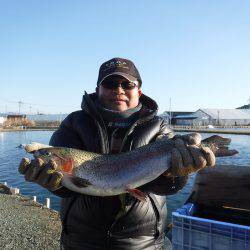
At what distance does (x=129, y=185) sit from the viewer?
3854 millimetres

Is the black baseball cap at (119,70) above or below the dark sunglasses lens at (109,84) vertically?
above

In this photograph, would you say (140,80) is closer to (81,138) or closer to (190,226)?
(81,138)

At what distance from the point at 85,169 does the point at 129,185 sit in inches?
21.3

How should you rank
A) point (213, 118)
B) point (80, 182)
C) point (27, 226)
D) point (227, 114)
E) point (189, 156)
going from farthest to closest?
1. point (227, 114)
2. point (213, 118)
3. point (27, 226)
4. point (80, 182)
5. point (189, 156)

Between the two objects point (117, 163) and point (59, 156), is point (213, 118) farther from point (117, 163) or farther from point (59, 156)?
point (59, 156)

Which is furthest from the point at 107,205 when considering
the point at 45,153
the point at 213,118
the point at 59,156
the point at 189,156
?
the point at 213,118

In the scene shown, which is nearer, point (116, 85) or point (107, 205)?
point (107, 205)

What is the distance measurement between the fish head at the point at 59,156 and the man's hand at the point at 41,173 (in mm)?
211

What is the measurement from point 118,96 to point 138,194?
116 cm

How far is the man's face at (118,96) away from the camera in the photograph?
398 cm

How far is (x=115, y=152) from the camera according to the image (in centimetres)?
402

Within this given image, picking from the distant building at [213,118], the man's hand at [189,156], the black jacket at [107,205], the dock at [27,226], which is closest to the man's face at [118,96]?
the black jacket at [107,205]

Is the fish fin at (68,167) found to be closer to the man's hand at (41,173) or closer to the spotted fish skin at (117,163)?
the spotted fish skin at (117,163)

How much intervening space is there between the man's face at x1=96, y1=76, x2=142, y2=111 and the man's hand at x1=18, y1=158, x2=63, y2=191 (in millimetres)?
1022
